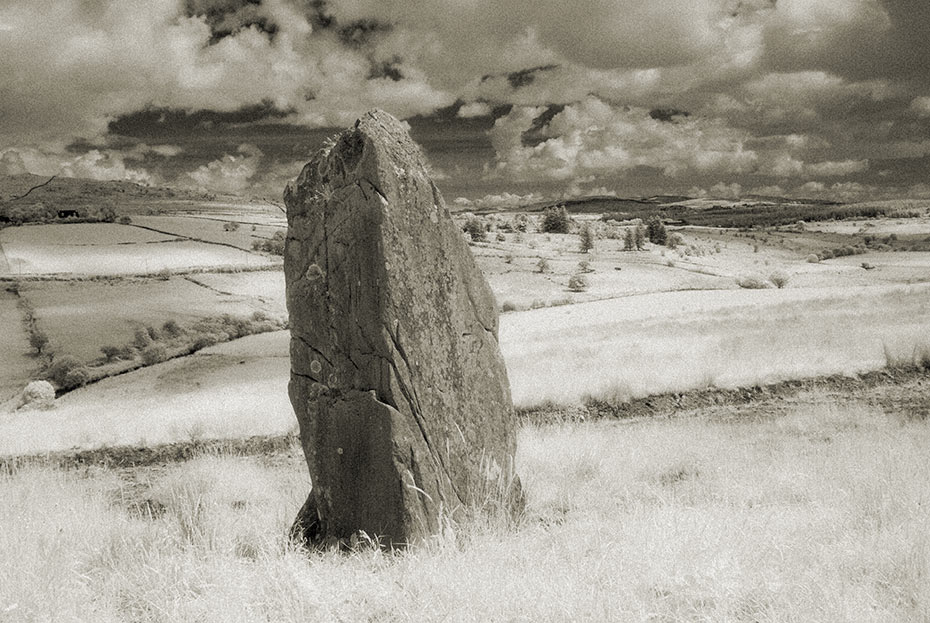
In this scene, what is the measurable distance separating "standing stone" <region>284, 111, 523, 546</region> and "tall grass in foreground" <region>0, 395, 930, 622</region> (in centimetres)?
46

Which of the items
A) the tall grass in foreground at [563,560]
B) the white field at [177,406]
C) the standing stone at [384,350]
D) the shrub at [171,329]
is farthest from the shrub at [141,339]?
the standing stone at [384,350]

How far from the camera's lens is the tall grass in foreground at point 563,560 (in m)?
3.88

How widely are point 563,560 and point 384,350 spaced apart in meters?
2.14

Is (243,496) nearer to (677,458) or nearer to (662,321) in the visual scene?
(677,458)

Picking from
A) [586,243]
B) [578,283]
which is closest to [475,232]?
[586,243]

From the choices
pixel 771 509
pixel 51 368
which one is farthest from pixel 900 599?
pixel 51 368

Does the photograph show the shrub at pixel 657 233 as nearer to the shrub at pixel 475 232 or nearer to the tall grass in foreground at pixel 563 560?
the shrub at pixel 475 232

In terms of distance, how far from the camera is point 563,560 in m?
4.74

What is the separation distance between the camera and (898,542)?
15.0ft

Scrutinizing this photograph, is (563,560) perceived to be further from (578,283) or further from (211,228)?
(211,228)

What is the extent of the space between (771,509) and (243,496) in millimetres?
6793

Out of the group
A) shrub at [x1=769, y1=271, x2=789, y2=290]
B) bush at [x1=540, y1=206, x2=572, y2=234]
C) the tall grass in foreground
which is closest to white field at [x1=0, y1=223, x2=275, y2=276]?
shrub at [x1=769, y1=271, x2=789, y2=290]

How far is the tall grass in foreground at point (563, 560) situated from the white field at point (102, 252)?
5249 centimetres

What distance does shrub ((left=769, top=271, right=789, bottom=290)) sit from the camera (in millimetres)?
49625
